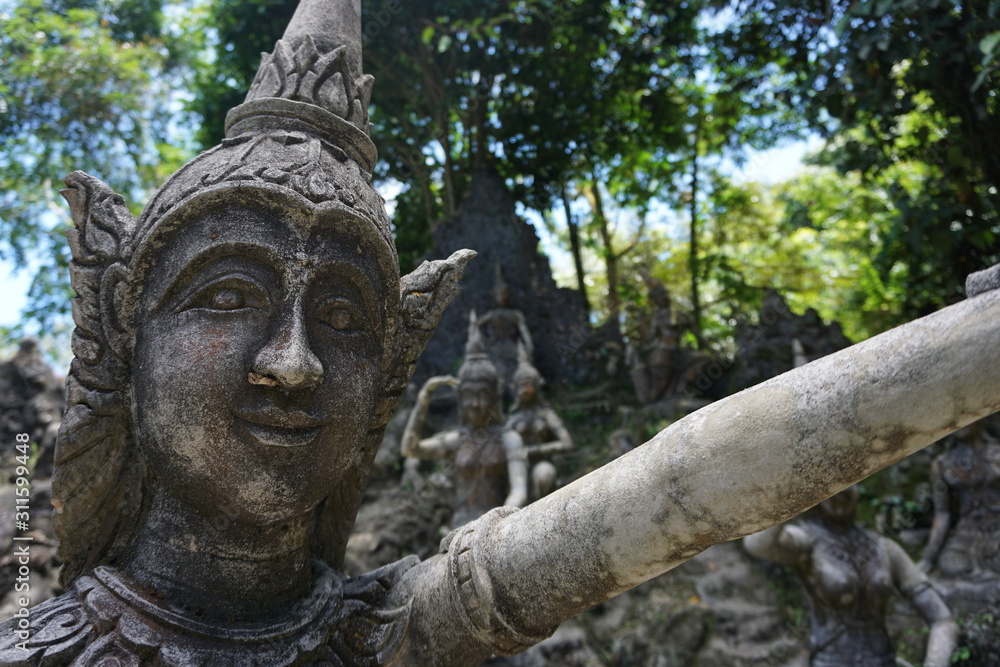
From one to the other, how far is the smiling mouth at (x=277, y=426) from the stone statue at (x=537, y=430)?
5368 mm

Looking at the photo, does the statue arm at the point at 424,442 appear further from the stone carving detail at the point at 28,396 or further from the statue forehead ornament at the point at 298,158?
the stone carving detail at the point at 28,396

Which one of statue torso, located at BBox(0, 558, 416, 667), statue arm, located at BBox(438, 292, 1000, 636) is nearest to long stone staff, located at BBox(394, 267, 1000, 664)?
statue arm, located at BBox(438, 292, 1000, 636)

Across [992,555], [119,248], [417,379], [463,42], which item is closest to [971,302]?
[119,248]

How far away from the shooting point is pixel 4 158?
10.4m

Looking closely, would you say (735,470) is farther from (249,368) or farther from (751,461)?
(249,368)

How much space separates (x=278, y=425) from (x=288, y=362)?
8.0 inches

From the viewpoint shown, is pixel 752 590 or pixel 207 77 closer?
pixel 752 590

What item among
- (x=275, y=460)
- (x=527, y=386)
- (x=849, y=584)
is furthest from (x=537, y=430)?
(x=275, y=460)

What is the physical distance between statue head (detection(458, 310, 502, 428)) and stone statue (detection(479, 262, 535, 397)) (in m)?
4.65

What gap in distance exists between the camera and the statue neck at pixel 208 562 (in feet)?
6.04

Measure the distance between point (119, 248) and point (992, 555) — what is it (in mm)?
8164

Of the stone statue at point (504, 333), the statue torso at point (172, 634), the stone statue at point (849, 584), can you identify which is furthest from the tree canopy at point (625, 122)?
the statue torso at point (172, 634)

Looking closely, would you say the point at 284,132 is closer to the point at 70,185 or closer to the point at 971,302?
the point at 70,185

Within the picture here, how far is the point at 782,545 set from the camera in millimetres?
4605
